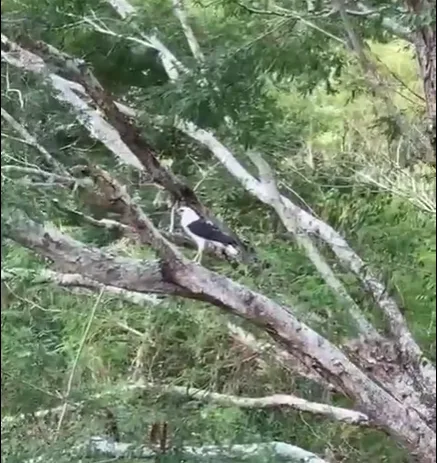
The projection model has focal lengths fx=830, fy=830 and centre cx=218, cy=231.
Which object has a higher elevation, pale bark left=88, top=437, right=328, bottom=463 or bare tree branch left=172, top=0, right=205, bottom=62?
bare tree branch left=172, top=0, right=205, bottom=62

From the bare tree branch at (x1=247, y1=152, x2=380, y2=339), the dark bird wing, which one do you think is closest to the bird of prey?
the dark bird wing

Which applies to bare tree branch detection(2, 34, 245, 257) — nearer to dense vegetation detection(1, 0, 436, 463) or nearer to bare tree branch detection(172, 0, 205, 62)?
dense vegetation detection(1, 0, 436, 463)

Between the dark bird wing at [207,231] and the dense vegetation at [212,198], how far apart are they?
0.11 feet

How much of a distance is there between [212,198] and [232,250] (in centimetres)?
8

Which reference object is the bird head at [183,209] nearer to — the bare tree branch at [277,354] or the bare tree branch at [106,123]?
the bare tree branch at [106,123]

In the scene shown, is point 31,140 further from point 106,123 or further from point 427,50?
point 427,50

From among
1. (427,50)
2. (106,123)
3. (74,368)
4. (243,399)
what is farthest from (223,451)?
(427,50)

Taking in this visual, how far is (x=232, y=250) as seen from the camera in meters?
1.07

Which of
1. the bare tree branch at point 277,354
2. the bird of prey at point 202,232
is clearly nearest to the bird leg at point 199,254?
the bird of prey at point 202,232

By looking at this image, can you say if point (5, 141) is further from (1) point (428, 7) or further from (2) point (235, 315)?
(1) point (428, 7)

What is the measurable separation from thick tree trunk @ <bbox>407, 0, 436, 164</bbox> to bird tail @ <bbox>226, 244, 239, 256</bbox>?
0.30m

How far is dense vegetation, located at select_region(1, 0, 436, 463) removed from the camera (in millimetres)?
950

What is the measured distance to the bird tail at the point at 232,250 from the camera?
1060 millimetres

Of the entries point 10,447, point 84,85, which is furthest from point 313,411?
point 84,85
